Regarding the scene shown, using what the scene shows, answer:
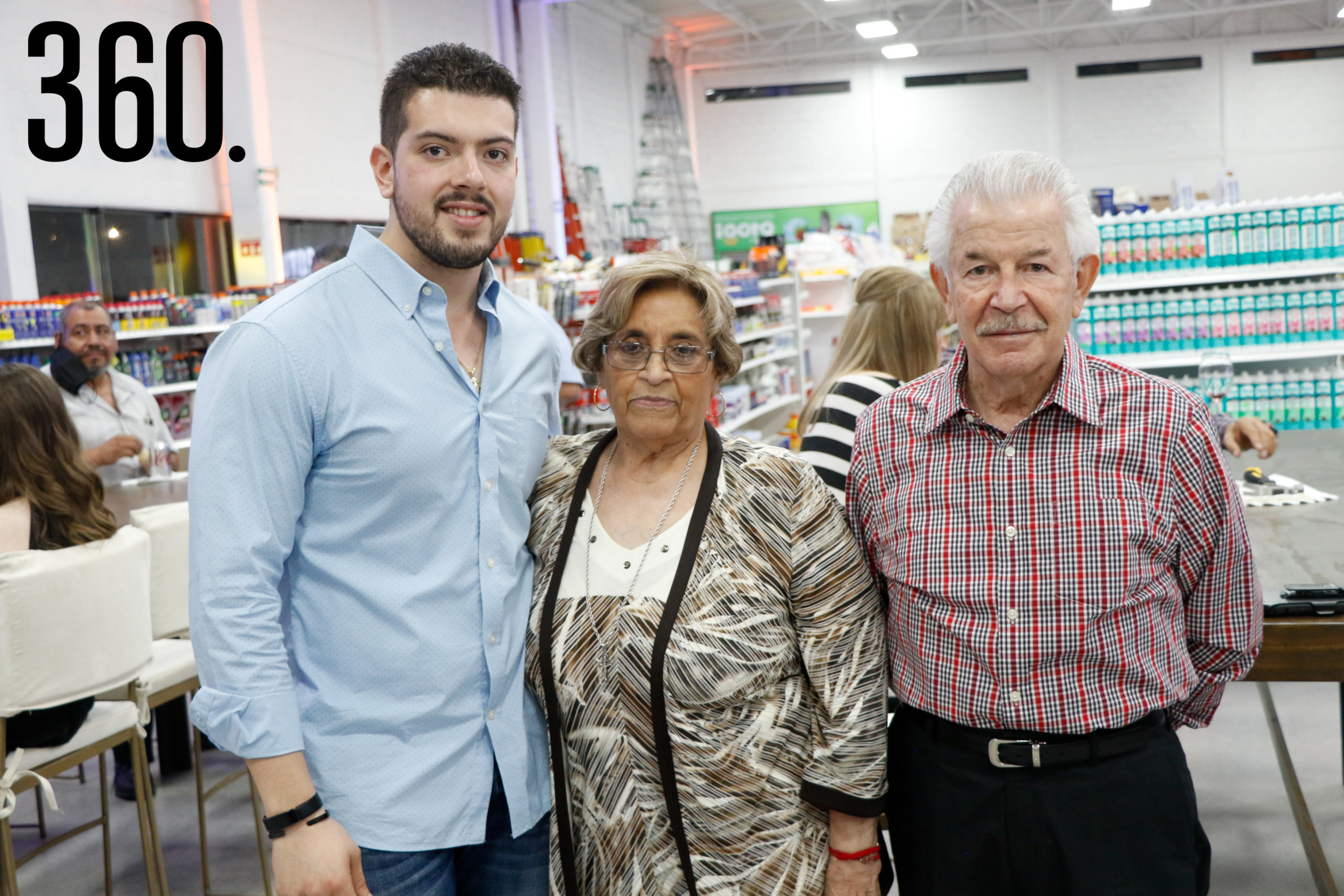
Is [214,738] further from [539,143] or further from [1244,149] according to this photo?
[1244,149]

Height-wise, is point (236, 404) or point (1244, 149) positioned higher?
point (1244, 149)

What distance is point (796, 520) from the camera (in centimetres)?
171

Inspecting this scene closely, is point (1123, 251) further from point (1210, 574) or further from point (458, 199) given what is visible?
point (458, 199)

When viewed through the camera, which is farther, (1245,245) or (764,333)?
(764,333)

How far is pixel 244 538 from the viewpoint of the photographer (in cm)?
145

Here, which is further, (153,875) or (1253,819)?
(1253,819)

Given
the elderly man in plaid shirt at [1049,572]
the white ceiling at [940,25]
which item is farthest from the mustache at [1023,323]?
the white ceiling at [940,25]

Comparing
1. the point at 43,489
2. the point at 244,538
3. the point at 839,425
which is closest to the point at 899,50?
the point at 839,425

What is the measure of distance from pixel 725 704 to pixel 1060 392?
0.67 metres

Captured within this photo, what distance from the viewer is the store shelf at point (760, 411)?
8.44m

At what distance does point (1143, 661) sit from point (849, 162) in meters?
17.8

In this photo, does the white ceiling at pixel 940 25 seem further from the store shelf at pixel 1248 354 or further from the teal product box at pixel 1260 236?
the store shelf at pixel 1248 354

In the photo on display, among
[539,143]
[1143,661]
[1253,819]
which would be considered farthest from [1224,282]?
[539,143]

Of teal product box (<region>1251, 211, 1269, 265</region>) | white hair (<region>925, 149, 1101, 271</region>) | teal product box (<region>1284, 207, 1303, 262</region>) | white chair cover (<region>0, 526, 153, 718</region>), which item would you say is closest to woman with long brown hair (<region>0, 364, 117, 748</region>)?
white chair cover (<region>0, 526, 153, 718</region>)
